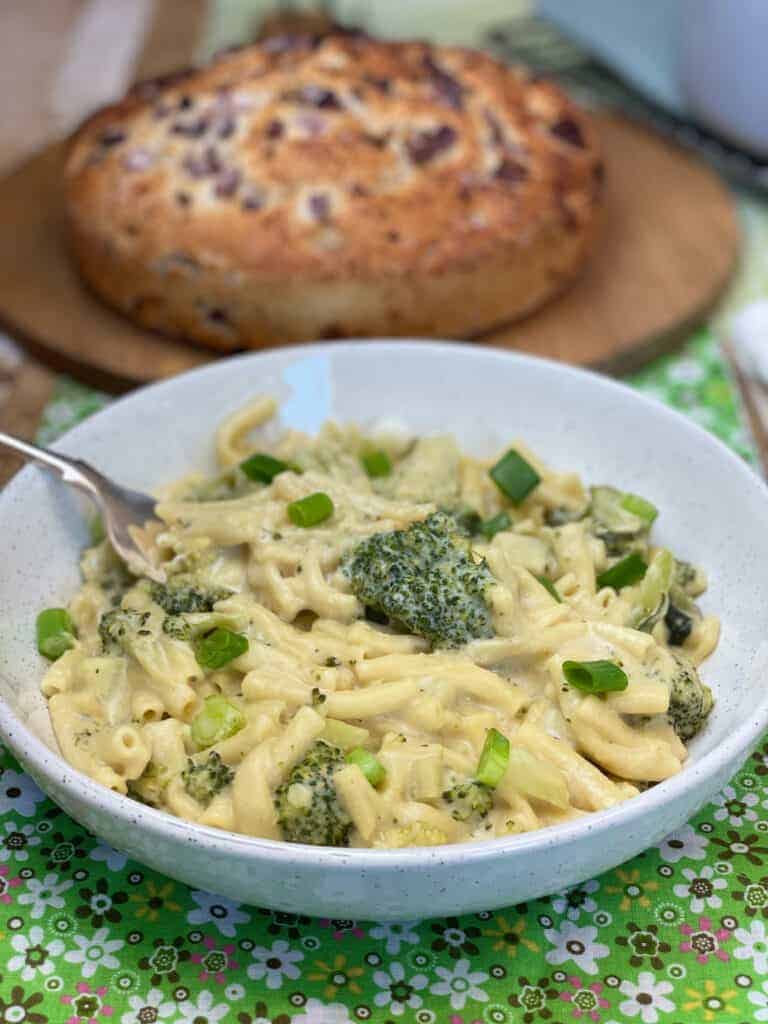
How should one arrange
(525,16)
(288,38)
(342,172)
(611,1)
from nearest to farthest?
(342,172) < (288,38) < (611,1) < (525,16)

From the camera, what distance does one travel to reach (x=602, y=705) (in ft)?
8.86

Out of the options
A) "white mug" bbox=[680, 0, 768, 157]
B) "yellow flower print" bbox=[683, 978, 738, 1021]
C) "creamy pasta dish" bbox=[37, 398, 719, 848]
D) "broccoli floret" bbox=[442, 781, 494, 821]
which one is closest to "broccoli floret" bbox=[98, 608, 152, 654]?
"creamy pasta dish" bbox=[37, 398, 719, 848]

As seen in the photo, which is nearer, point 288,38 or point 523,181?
point 523,181

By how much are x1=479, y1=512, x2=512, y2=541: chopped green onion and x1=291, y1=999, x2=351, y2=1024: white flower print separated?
126 cm

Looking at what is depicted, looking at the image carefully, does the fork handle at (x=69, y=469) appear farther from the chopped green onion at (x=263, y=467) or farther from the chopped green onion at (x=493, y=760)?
the chopped green onion at (x=493, y=760)

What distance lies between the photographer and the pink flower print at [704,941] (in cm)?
251

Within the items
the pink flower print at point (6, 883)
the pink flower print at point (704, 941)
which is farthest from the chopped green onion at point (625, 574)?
the pink flower print at point (6, 883)

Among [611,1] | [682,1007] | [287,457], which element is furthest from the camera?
[611,1]

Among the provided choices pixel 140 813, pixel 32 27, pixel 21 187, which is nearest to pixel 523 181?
pixel 21 187

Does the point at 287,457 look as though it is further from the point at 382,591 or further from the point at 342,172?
the point at 342,172

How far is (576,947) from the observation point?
253 cm

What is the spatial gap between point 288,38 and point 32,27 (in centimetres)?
291

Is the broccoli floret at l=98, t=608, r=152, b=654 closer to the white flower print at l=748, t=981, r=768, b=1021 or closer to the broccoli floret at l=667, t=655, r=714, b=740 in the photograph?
the broccoli floret at l=667, t=655, r=714, b=740

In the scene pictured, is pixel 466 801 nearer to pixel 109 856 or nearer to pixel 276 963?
pixel 276 963
